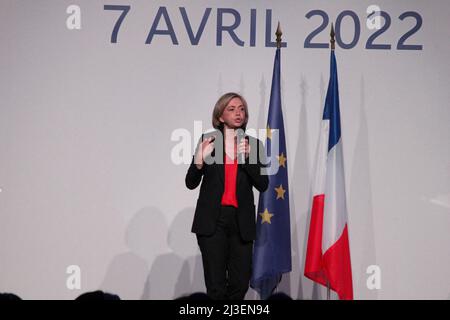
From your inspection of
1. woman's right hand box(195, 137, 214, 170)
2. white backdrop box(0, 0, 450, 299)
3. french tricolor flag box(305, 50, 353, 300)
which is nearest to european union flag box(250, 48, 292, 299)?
french tricolor flag box(305, 50, 353, 300)

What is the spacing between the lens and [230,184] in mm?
3855

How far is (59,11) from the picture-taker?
15.8ft

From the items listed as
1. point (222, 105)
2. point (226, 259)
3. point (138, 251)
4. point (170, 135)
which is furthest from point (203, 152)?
point (138, 251)

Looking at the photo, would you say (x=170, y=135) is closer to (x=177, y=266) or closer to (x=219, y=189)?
(x=177, y=266)

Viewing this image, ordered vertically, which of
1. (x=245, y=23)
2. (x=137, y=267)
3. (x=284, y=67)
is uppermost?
(x=245, y=23)

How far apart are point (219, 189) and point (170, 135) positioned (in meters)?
1.15

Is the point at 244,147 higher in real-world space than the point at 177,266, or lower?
higher

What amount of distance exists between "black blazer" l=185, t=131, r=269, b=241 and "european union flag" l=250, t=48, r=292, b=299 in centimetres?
54

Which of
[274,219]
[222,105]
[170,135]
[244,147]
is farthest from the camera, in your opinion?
[170,135]

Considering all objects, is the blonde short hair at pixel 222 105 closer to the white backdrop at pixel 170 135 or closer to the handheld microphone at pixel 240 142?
the handheld microphone at pixel 240 142

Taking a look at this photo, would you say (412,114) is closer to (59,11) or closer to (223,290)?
(223,290)

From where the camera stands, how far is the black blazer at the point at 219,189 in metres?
3.76
